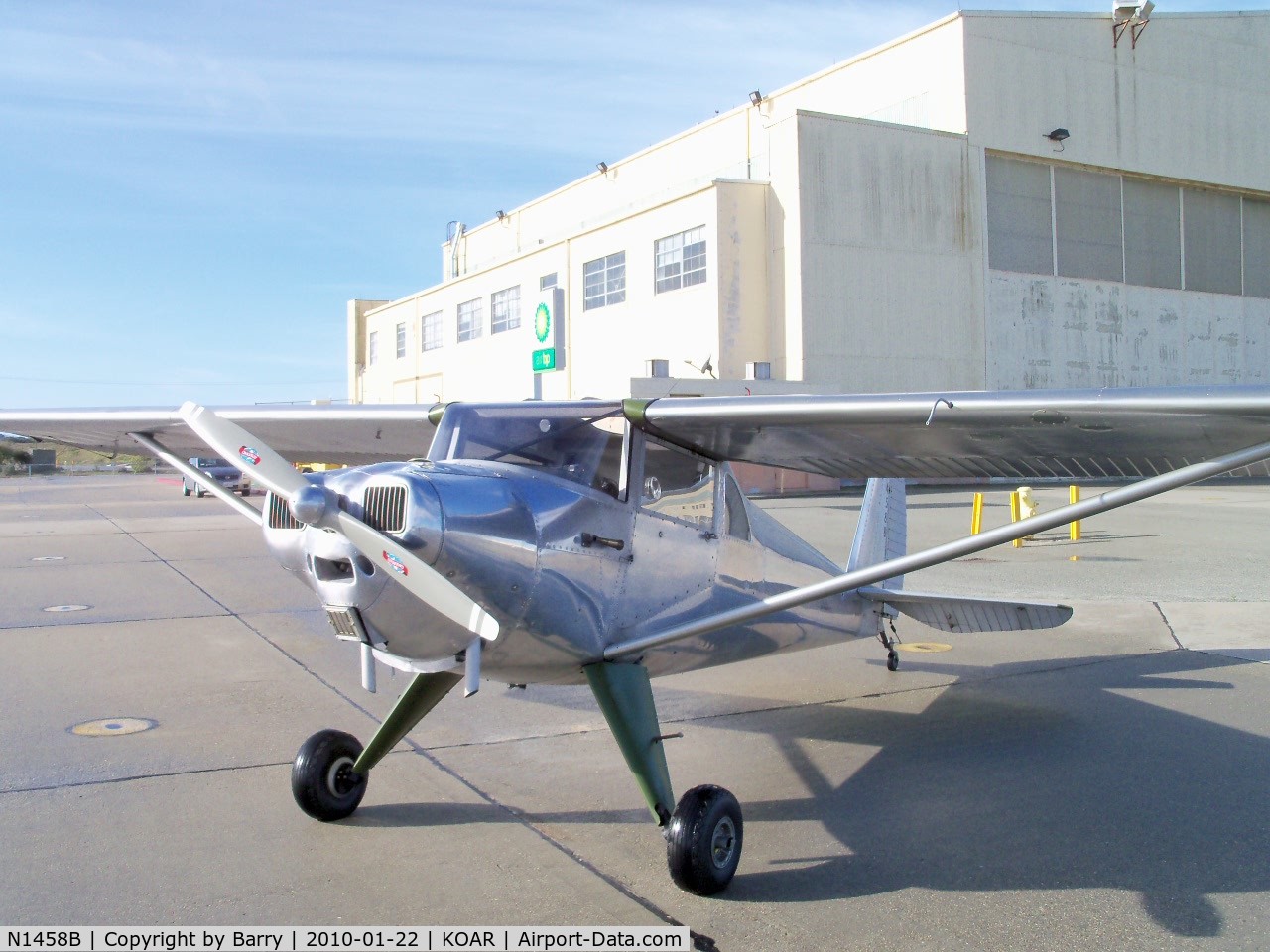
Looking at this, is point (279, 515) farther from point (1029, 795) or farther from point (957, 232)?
point (957, 232)

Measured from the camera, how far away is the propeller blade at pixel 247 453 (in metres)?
4.39

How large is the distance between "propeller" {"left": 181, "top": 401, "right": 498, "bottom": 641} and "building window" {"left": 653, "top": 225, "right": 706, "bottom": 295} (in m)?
32.8

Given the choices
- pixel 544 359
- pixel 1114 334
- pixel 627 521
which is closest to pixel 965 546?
pixel 627 521

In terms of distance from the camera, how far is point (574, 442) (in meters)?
5.62

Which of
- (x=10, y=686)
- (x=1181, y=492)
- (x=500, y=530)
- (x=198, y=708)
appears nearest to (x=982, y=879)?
(x=500, y=530)

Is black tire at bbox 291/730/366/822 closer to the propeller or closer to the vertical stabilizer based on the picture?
the propeller

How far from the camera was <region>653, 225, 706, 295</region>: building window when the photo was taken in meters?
36.7

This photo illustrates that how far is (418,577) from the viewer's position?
14.1 ft

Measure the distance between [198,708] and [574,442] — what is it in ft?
13.6

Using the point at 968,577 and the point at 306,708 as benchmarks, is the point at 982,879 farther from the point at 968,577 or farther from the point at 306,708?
the point at 968,577

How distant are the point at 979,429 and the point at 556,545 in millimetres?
2270

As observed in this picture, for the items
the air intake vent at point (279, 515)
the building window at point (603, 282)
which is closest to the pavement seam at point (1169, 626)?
the air intake vent at point (279, 515)
